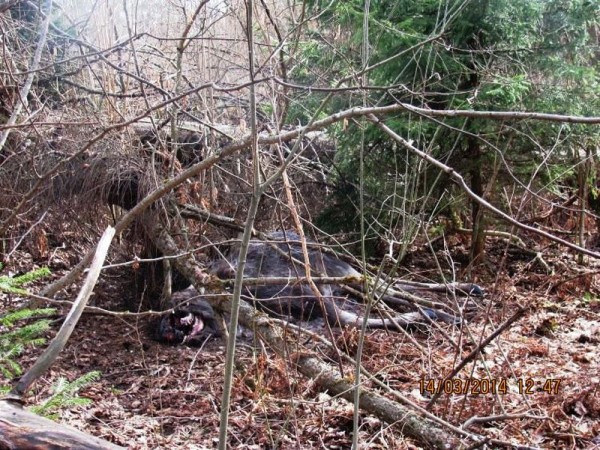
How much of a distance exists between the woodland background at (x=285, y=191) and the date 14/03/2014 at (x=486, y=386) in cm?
4

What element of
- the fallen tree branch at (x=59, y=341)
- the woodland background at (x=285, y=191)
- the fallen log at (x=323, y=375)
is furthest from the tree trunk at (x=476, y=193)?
the fallen tree branch at (x=59, y=341)

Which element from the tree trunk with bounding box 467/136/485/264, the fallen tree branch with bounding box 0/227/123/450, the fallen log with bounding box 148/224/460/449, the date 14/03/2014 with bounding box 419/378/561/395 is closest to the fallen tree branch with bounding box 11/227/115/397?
the fallen tree branch with bounding box 0/227/123/450

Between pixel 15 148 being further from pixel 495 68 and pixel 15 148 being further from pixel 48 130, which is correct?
pixel 495 68

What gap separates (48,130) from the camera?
5.50m

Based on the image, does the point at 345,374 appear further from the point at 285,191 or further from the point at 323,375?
the point at 285,191

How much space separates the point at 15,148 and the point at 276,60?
102 inches

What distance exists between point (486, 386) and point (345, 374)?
2.84 feet

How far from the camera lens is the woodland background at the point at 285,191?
3855 mm

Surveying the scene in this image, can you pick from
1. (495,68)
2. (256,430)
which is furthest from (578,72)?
(256,430)

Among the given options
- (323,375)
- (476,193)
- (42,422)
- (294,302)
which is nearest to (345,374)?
(323,375)

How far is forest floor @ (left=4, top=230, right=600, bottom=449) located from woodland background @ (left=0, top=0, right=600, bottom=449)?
2 cm

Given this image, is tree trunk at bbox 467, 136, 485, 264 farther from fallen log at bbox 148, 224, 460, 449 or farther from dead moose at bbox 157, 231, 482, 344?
fallen log at bbox 148, 224, 460, 449

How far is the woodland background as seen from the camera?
3.86 m

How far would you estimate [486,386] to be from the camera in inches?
147
